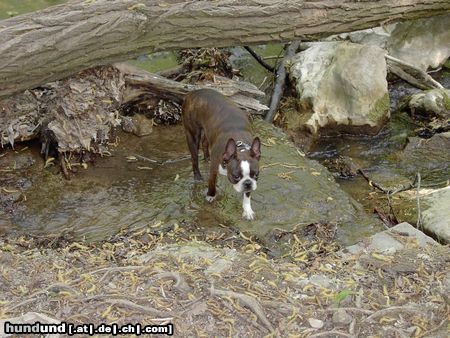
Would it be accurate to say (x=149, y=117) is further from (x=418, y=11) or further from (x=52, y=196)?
(x=418, y=11)

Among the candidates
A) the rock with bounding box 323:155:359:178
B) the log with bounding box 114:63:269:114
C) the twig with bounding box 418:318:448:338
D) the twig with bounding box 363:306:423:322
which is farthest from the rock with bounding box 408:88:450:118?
the twig with bounding box 418:318:448:338

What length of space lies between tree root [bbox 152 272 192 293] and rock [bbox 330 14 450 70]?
7.08 m

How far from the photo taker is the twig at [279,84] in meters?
8.93

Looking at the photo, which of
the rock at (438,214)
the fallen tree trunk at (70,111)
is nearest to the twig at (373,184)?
the rock at (438,214)

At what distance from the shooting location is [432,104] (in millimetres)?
9281

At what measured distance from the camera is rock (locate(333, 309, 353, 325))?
160 inches

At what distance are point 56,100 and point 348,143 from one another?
4.15 metres

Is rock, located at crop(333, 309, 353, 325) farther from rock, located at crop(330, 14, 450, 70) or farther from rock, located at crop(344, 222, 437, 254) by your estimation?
rock, located at crop(330, 14, 450, 70)

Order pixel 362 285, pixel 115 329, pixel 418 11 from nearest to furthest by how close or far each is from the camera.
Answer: pixel 115 329 → pixel 362 285 → pixel 418 11

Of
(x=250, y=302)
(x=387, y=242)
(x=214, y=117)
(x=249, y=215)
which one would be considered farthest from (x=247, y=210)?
(x=250, y=302)

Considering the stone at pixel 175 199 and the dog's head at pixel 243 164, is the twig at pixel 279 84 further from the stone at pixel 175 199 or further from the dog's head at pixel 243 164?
the dog's head at pixel 243 164

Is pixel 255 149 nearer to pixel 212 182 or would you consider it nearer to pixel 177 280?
pixel 212 182

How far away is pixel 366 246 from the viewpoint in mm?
5293

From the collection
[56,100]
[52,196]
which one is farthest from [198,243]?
[56,100]
